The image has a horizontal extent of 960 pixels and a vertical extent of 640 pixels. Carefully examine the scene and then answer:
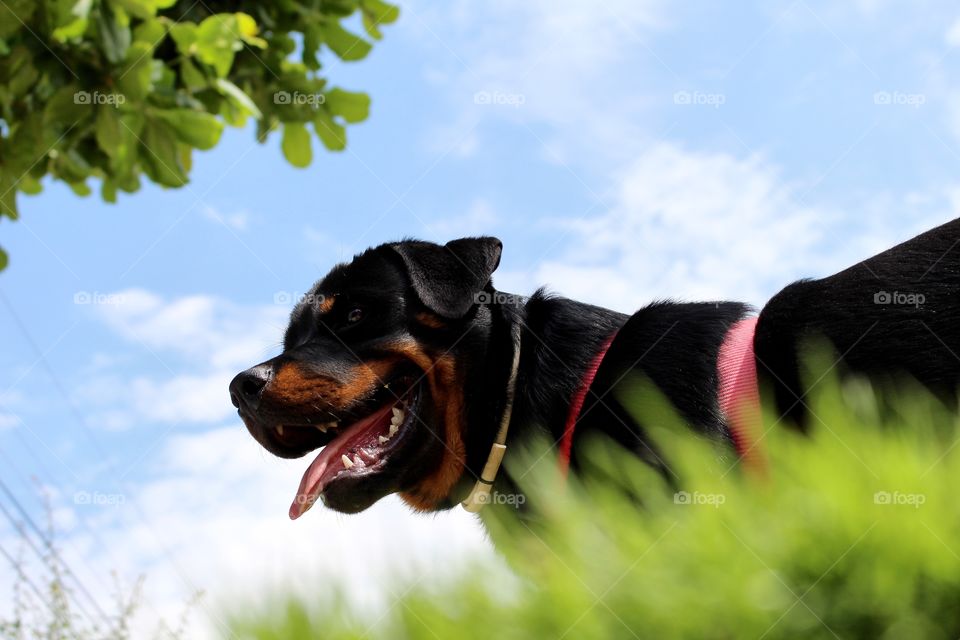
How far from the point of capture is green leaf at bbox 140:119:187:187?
2504 millimetres

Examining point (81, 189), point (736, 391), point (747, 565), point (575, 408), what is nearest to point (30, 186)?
point (81, 189)

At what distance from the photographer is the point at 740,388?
3074mm

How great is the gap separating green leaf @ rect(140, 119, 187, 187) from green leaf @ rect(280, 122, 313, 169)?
365 mm

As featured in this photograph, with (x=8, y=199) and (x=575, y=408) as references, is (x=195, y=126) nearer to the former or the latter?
(x=8, y=199)

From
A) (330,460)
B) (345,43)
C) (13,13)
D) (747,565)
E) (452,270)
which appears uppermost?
(345,43)

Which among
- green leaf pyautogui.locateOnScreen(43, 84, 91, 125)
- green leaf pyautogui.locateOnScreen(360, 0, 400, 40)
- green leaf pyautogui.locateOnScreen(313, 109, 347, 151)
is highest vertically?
green leaf pyautogui.locateOnScreen(360, 0, 400, 40)

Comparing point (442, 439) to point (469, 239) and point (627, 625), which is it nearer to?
point (469, 239)

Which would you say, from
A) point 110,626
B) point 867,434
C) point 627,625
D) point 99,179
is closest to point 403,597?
point 627,625

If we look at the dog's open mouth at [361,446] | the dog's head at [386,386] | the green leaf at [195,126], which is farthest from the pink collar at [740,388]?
the green leaf at [195,126]

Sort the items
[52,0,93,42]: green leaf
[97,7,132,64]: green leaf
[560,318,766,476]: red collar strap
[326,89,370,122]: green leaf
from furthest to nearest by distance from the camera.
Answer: [560,318,766,476]: red collar strap → [326,89,370,122]: green leaf → [97,7,132,64]: green leaf → [52,0,93,42]: green leaf

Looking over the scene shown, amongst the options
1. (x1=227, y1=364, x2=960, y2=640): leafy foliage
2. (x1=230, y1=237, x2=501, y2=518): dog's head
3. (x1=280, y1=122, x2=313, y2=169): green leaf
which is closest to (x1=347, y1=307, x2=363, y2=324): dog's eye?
(x1=230, y1=237, x2=501, y2=518): dog's head

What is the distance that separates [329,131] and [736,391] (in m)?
1.61

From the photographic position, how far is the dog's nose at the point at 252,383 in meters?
3.54

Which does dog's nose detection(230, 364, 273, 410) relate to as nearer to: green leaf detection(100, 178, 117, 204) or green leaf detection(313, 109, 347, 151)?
green leaf detection(100, 178, 117, 204)
